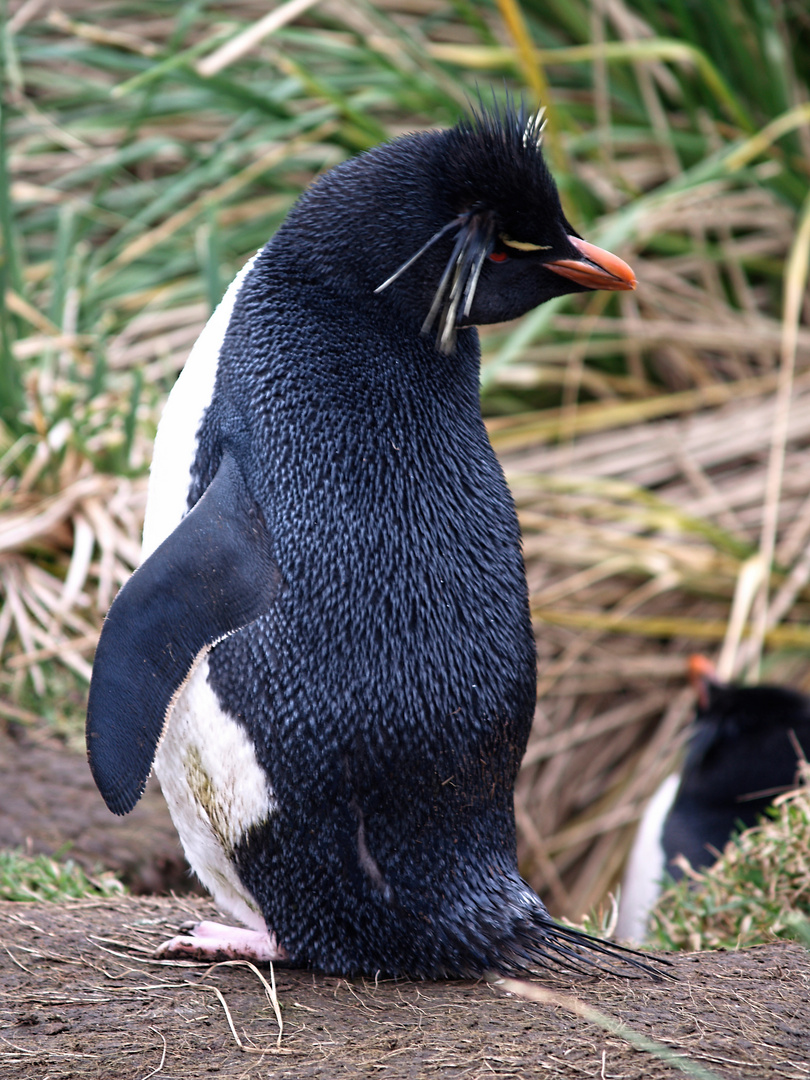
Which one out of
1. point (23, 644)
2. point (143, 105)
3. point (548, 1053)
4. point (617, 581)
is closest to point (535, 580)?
point (617, 581)

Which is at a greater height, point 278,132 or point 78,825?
point 278,132

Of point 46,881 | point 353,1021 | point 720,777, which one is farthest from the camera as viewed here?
point 720,777

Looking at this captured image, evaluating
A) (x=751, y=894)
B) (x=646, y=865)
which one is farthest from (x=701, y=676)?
(x=751, y=894)

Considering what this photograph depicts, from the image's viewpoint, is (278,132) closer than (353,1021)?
No

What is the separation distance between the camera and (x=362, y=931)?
1.63 meters

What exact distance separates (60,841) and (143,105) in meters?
2.47

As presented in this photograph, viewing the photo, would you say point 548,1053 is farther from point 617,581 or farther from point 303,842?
point 617,581

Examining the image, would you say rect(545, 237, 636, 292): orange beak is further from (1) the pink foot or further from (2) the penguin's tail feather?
(1) the pink foot

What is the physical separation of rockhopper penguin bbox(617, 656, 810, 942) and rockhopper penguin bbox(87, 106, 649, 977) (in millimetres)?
1257

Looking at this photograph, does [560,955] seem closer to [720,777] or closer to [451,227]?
[451,227]

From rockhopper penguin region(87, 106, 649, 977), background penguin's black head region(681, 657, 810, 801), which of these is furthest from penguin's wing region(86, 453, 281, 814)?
background penguin's black head region(681, 657, 810, 801)

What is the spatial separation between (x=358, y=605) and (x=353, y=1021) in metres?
0.53

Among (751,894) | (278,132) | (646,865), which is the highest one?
(278,132)

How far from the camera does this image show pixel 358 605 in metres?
1.64
